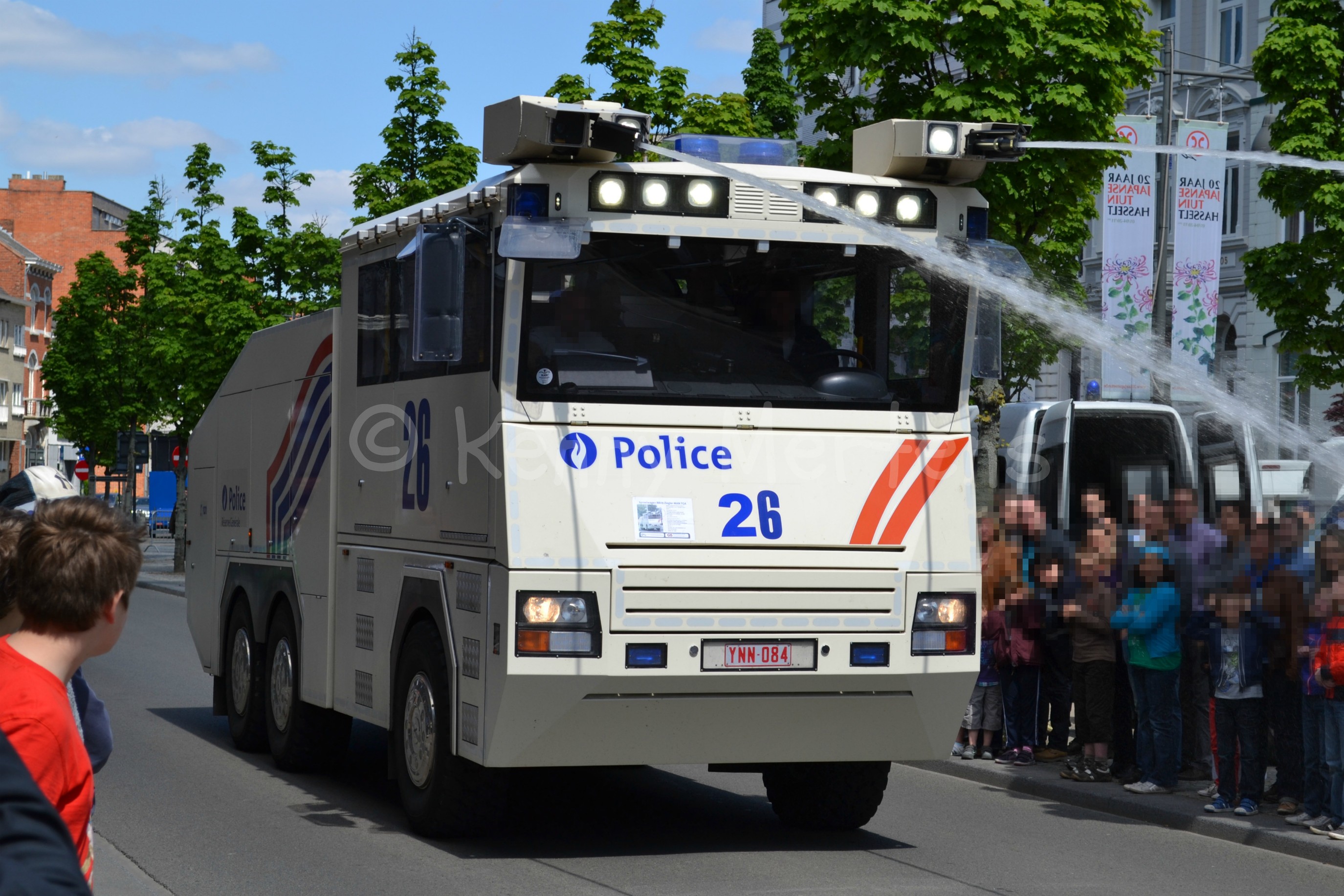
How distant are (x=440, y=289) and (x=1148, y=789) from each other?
5.63 meters

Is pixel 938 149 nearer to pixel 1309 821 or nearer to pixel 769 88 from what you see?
pixel 1309 821

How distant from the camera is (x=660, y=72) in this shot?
1147 inches

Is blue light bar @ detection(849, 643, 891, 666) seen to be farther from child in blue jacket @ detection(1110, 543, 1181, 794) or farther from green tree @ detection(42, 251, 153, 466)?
green tree @ detection(42, 251, 153, 466)

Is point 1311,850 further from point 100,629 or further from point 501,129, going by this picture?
point 100,629

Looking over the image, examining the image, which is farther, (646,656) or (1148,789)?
(1148,789)

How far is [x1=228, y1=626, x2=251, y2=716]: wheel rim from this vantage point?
12.4 metres

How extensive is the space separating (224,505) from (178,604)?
64.3 ft

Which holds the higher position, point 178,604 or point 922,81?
point 922,81

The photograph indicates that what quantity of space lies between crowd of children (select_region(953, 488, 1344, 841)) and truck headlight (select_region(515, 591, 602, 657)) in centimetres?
397

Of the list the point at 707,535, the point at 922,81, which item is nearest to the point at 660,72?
the point at 922,81

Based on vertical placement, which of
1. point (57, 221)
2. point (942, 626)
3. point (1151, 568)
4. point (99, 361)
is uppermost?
point (57, 221)

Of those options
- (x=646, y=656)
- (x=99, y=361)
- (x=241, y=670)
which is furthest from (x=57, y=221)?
(x=646, y=656)

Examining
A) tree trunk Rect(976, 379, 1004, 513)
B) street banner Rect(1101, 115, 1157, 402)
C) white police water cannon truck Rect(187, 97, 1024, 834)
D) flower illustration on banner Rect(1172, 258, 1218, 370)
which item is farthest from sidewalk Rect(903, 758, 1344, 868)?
flower illustration on banner Rect(1172, 258, 1218, 370)

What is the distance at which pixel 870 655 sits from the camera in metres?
8.27
